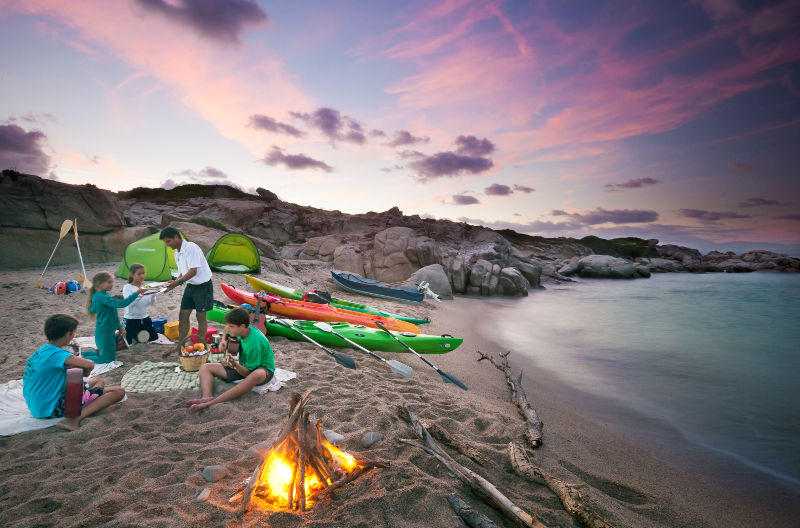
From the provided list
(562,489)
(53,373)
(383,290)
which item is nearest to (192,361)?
(53,373)

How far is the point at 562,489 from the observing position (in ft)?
9.81

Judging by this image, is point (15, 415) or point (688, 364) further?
point (688, 364)

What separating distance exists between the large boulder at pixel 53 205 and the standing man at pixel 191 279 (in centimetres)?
1055

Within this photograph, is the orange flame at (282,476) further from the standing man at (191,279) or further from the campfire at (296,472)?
the standing man at (191,279)

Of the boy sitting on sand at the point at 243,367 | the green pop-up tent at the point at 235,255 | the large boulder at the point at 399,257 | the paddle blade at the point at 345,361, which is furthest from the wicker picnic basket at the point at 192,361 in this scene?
the large boulder at the point at 399,257

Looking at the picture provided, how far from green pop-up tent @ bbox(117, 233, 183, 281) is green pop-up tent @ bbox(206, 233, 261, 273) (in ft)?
8.37

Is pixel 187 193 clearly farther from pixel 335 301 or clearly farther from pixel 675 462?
pixel 675 462

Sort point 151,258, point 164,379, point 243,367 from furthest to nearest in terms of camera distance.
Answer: point 151,258
point 164,379
point 243,367

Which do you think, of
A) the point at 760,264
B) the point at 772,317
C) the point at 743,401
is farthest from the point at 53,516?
the point at 760,264

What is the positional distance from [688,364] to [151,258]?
16720 mm

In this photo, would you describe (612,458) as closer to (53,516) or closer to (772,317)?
(53,516)

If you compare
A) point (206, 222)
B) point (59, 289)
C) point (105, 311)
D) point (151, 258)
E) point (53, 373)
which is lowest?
point (59, 289)

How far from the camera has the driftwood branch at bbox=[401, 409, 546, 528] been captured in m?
2.51

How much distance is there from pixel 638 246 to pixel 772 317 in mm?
62045
